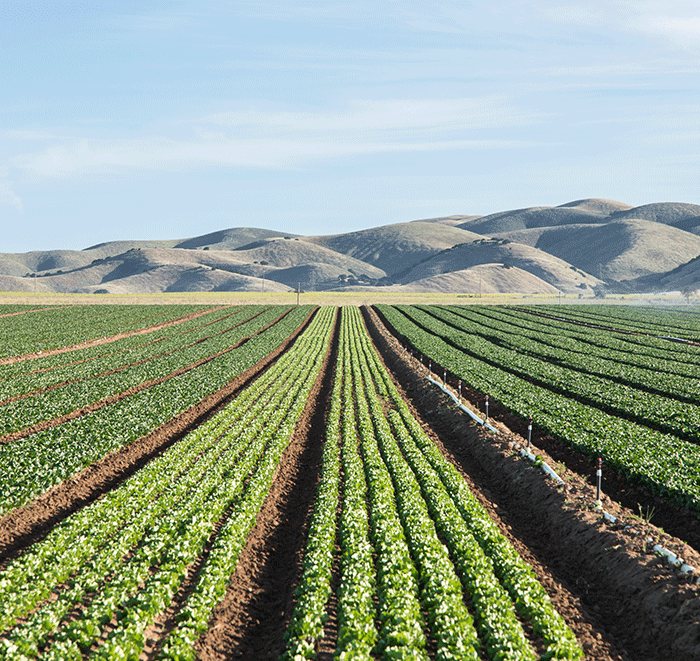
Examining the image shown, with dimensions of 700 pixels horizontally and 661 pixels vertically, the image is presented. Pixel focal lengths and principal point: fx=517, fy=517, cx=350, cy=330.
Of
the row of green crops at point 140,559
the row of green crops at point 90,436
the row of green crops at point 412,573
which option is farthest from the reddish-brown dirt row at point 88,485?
the row of green crops at point 412,573

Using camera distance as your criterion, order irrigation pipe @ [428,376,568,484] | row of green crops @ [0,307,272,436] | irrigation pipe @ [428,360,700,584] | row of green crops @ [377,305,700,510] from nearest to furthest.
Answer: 1. irrigation pipe @ [428,360,700,584]
2. row of green crops @ [377,305,700,510]
3. irrigation pipe @ [428,376,568,484]
4. row of green crops @ [0,307,272,436]

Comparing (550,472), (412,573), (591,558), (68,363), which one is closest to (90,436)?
(412,573)

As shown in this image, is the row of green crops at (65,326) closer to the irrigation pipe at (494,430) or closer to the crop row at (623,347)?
the irrigation pipe at (494,430)

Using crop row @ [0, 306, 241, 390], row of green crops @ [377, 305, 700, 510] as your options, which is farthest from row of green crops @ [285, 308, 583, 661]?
crop row @ [0, 306, 241, 390]

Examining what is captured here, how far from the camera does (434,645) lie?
9086 mm

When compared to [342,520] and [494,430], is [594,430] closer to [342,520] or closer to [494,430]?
[494,430]

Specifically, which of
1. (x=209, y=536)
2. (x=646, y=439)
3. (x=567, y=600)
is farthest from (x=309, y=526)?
(x=646, y=439)

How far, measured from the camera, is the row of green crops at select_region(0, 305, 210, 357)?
43031 mm

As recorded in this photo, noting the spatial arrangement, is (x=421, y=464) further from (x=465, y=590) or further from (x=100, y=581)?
(x=100, y=581)

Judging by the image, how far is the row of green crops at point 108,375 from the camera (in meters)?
22.8

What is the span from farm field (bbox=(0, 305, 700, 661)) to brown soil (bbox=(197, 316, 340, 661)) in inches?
2.2

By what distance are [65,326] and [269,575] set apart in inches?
2043

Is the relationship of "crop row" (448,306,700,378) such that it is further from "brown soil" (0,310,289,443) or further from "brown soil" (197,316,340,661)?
"brown soil" (0,310,289,443)

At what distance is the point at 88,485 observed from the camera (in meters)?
15.8
